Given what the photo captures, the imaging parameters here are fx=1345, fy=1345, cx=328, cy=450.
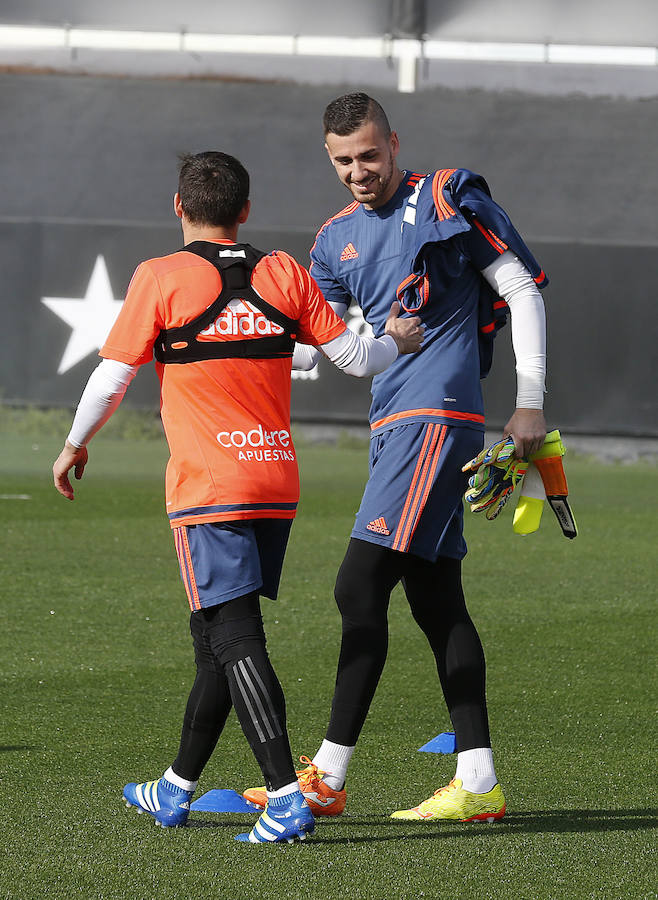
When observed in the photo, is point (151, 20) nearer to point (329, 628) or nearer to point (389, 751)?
point (329, 628)

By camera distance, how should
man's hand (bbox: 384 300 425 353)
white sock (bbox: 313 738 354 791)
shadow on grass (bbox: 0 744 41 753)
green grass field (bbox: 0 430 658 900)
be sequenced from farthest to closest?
shadow on grass (bbox: 0 744 41 753) → white sock (bbox: 313 738 354 791) → man's hand (bbox: 384 300 425 353) → green grass field (bbox: 0 430 658 900)

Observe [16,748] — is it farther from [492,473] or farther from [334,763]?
A: [492,473]

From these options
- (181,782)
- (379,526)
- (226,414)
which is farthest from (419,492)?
(181,782)

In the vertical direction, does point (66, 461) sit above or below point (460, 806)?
above

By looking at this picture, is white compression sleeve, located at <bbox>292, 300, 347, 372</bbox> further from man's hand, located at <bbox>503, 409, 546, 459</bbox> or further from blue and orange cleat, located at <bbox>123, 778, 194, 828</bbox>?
blue and orange cleat, located at <bbox>123, 778, 194, 828</bbox>

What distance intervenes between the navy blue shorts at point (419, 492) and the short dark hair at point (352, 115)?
0.78m

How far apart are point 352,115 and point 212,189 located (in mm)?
480

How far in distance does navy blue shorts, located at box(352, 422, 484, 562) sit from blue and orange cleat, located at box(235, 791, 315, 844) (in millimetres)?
680

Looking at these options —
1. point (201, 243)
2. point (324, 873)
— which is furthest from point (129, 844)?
point (201, 243)

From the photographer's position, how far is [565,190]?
17859 mm

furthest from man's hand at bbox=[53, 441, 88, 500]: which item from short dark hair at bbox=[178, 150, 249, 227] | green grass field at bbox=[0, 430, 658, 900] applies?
green grass field at bbox=[0, 430, 658, 900]

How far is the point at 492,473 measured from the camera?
343 cm

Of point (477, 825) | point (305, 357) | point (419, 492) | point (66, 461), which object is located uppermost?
point (305, 357)

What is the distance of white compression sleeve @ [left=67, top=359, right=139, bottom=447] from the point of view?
316 centimetres
